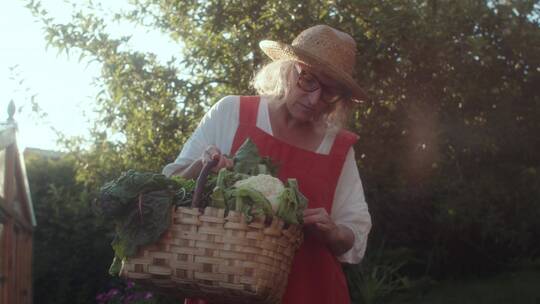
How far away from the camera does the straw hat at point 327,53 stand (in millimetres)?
3312

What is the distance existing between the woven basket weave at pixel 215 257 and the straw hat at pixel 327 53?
2.57 ft

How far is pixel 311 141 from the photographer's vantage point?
3.41 metres

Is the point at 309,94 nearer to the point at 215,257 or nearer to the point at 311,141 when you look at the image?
the point at 311,141

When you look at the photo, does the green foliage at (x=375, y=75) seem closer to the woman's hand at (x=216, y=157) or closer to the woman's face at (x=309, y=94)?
the woman's face at (x=309, y=94)

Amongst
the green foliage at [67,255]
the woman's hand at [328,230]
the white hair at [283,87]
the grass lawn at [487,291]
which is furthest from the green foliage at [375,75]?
the green foliage at [67,255]

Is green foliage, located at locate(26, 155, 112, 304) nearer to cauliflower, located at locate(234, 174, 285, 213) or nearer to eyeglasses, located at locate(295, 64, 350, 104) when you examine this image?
eyeglasses, located at locate(295, 64, 350, 104)

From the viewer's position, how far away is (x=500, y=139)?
7426 millimetres

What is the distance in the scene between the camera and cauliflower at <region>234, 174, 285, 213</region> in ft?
8.91

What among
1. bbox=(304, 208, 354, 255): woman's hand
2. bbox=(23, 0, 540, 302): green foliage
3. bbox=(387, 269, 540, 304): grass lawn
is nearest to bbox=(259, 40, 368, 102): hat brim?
bbox=(304, 208, 354, 255): woman's hand

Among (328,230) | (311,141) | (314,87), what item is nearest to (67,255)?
(311,141)

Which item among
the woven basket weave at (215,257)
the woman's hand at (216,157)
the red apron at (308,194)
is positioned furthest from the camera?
the red apron at (308,194)

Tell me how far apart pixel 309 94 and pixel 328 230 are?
520 millimetres

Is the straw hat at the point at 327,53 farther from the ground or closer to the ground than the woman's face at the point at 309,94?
farther from the ground

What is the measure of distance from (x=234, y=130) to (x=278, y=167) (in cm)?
26
